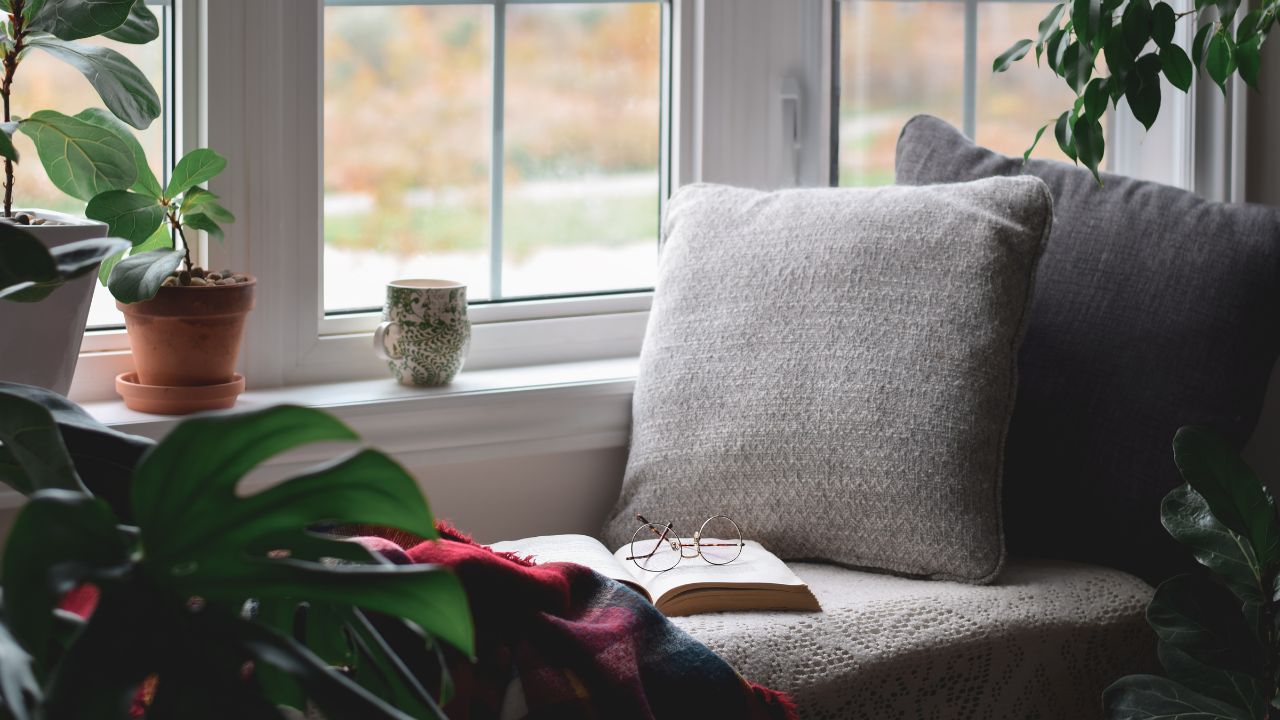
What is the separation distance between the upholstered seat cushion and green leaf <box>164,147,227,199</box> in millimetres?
796

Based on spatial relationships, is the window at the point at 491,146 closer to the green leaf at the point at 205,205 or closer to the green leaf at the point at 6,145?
the green leaf at the point at 205,205

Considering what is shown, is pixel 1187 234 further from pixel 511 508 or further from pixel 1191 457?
pixel 511 508

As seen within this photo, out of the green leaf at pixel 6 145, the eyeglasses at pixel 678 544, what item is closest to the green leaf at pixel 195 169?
the green leaf at pixel 6 145

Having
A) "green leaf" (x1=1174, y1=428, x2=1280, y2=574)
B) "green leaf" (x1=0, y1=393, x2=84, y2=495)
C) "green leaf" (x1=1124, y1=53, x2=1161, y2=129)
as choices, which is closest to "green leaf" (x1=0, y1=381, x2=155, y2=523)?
"green leaf" (x1=0, y1=393, x2=84, y2=495)

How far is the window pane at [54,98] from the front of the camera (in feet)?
5.40

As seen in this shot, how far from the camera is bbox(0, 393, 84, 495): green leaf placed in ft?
2.32

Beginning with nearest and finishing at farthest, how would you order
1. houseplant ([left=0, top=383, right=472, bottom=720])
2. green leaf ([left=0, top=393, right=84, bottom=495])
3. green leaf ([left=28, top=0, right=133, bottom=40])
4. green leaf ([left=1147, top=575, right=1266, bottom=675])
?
houseplant ([left=0, top=383, right=472, bottom=720])
green leaf ([left=0, top=393, right=84, bottom=495])
green leaf ([left=28, top=0, right=133, bottom=40])
green leaf ([left=1147, top=575, right=1266, bottom=675])

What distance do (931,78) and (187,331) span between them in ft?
4.38

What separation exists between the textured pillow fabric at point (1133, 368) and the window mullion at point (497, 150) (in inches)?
32.8

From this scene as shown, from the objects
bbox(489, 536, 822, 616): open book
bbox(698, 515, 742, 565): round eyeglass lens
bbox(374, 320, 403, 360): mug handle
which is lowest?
bbox(489, 536, 822, 616): open book

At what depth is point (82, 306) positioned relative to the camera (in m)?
1.40

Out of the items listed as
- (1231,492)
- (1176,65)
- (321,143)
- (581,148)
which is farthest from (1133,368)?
(321,143)

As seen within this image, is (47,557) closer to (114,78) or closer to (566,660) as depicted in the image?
(566,660)

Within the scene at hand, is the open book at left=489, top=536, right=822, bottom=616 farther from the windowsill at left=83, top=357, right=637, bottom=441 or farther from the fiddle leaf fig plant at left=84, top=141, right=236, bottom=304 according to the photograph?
the fiddle leaf fig plant at left=84, top=141, right=236, bottom=304
